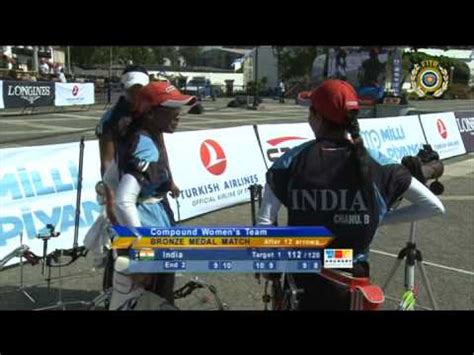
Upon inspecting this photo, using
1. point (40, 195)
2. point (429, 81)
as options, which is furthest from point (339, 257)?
point (429, 81)

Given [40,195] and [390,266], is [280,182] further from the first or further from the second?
[40,195]

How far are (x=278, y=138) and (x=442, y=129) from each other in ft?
20.1

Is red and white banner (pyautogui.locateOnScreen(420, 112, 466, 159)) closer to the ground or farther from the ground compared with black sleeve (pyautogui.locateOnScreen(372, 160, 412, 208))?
closer to the ground

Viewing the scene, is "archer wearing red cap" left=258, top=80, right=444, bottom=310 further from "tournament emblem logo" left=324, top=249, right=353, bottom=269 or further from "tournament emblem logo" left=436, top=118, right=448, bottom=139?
"tournament emblem logo" left=436, top=118, right=448, bottom=139

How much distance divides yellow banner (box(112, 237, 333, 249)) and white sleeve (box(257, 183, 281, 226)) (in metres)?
0.11

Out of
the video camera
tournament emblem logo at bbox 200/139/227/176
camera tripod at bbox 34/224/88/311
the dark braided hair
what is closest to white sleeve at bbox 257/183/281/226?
the dark braided hair

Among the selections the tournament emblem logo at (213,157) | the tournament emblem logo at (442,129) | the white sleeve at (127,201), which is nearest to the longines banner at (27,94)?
the tournament emblem logo at (213,157)

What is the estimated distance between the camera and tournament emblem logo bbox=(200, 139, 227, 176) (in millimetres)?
7875

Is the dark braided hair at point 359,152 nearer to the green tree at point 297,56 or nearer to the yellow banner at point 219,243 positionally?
the yellow banner at point 219,243

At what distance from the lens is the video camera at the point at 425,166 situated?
114 inches
